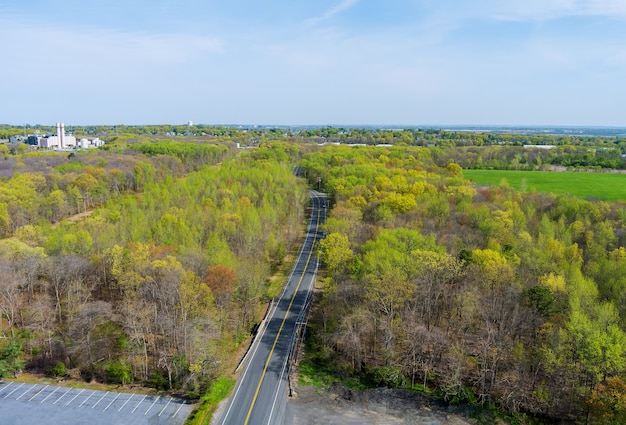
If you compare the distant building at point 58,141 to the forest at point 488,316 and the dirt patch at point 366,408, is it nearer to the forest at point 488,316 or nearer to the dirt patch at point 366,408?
the forest at point 488,316

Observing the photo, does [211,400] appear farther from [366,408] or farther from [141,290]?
[141,290]

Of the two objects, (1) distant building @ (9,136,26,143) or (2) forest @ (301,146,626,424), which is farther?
(1) distant building @ (9,136,26,143)

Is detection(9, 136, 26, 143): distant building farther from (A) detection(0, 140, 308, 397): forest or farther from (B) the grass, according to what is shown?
(B) the grass

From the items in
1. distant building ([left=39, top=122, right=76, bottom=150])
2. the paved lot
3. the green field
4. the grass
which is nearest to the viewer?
the grass

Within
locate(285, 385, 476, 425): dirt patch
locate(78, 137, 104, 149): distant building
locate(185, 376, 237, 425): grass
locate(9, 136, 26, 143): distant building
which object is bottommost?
locate(285, 385, 476, 425): dirt patch

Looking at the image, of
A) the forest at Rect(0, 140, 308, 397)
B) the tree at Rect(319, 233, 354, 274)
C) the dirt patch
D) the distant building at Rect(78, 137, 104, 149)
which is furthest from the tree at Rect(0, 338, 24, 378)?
the distant building at Rect(78, 137, 104, 149)

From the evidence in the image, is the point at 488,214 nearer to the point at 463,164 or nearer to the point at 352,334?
the point at 352,334

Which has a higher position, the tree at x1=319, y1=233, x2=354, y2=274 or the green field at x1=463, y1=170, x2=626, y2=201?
the green field at x1=463, y1=170, x2=626, y2=201

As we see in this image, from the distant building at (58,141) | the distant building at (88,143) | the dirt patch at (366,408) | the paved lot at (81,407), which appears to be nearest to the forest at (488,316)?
the dirt patch at (366,408)

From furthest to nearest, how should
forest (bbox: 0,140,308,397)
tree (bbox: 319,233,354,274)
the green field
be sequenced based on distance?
the green field → tree (bbox: 319,233,354,274) → forest (bbox: 0,140,308,397)
